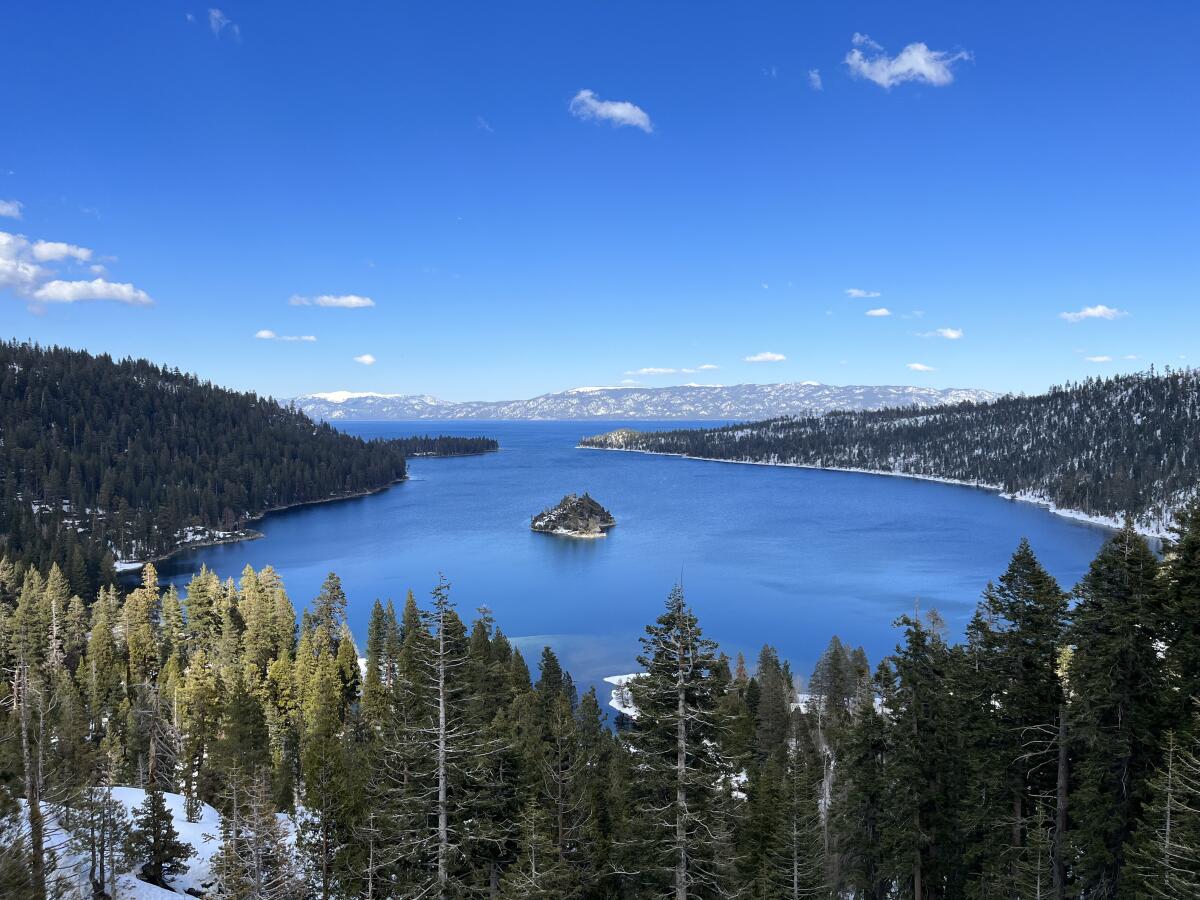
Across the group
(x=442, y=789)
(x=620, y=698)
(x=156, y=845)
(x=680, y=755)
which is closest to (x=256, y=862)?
(x=442, y=789)

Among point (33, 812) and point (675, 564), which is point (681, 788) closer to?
point (33, 812)

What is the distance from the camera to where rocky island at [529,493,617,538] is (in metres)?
158

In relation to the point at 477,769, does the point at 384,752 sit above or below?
below

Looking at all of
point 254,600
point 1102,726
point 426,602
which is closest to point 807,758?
point 1102,726

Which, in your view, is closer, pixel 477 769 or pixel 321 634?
pixel 477 769

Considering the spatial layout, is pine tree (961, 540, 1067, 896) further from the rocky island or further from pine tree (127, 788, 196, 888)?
the rocky island

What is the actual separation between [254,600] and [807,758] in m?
45.2

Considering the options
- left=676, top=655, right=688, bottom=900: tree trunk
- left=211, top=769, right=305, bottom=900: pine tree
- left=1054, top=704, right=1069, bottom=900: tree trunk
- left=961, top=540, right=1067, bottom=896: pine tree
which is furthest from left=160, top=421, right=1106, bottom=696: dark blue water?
left=676, top=655, right=688, bottom=900: tree trunk

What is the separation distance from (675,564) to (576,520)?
3804 cm

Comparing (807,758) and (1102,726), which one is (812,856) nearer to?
(1102,726)

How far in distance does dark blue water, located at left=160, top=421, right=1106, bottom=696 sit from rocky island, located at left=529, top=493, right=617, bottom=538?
3.89 metres

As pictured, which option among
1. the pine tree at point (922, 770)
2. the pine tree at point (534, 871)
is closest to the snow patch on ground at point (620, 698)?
the pine tree at point (922, 770)

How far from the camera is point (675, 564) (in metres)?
128

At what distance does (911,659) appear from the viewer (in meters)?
22.9
